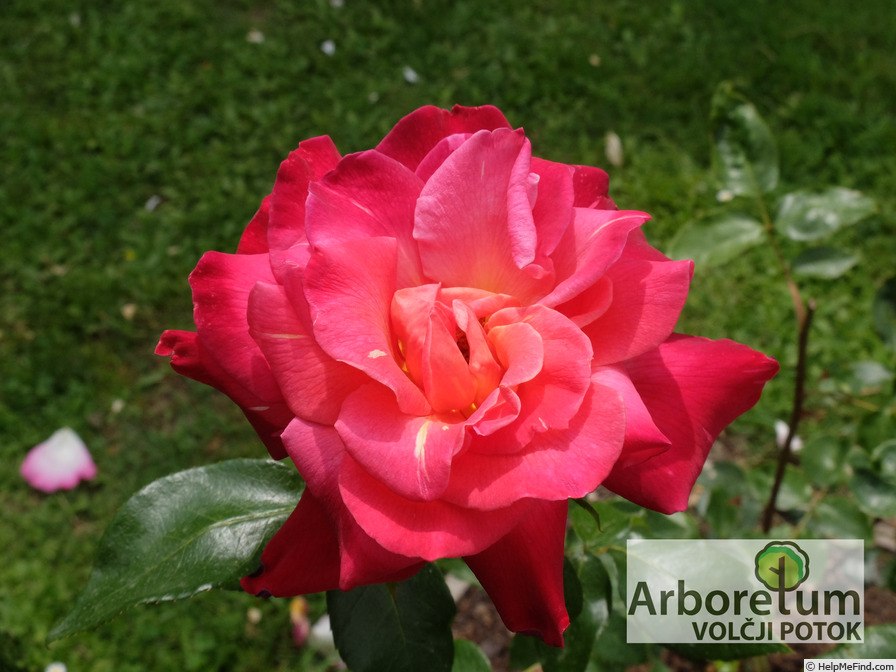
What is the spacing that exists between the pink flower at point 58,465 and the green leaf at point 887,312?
2.30 m

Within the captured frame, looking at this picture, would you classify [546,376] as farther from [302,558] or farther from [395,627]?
[395,627]

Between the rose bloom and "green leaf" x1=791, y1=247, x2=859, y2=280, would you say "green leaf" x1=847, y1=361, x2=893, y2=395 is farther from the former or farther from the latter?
the rose bloom

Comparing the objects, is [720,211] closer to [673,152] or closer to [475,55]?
[673,152]

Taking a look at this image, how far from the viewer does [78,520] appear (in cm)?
238

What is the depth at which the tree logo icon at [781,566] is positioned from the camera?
3.97 ft

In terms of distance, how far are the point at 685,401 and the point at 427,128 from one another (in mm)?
405

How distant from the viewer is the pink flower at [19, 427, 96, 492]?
2.37 metres

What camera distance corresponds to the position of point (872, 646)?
106 cm

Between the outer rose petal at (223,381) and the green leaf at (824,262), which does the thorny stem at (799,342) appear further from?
the outer rose petal at (223,381)

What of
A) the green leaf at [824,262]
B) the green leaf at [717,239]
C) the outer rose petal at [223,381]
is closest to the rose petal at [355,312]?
the outer rose petal at [223,381]

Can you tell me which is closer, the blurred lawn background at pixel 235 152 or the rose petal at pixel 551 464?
the rose petal at pixel 551 464

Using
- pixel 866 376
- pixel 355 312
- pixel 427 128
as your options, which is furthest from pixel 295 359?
pixel 866 376

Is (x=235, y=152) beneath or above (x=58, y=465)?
above

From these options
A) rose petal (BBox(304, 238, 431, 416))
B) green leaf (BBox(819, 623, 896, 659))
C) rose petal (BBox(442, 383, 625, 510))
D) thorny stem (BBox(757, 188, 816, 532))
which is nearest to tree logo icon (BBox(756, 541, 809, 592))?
green leaf (BBox(819, 623, 896, 659))
